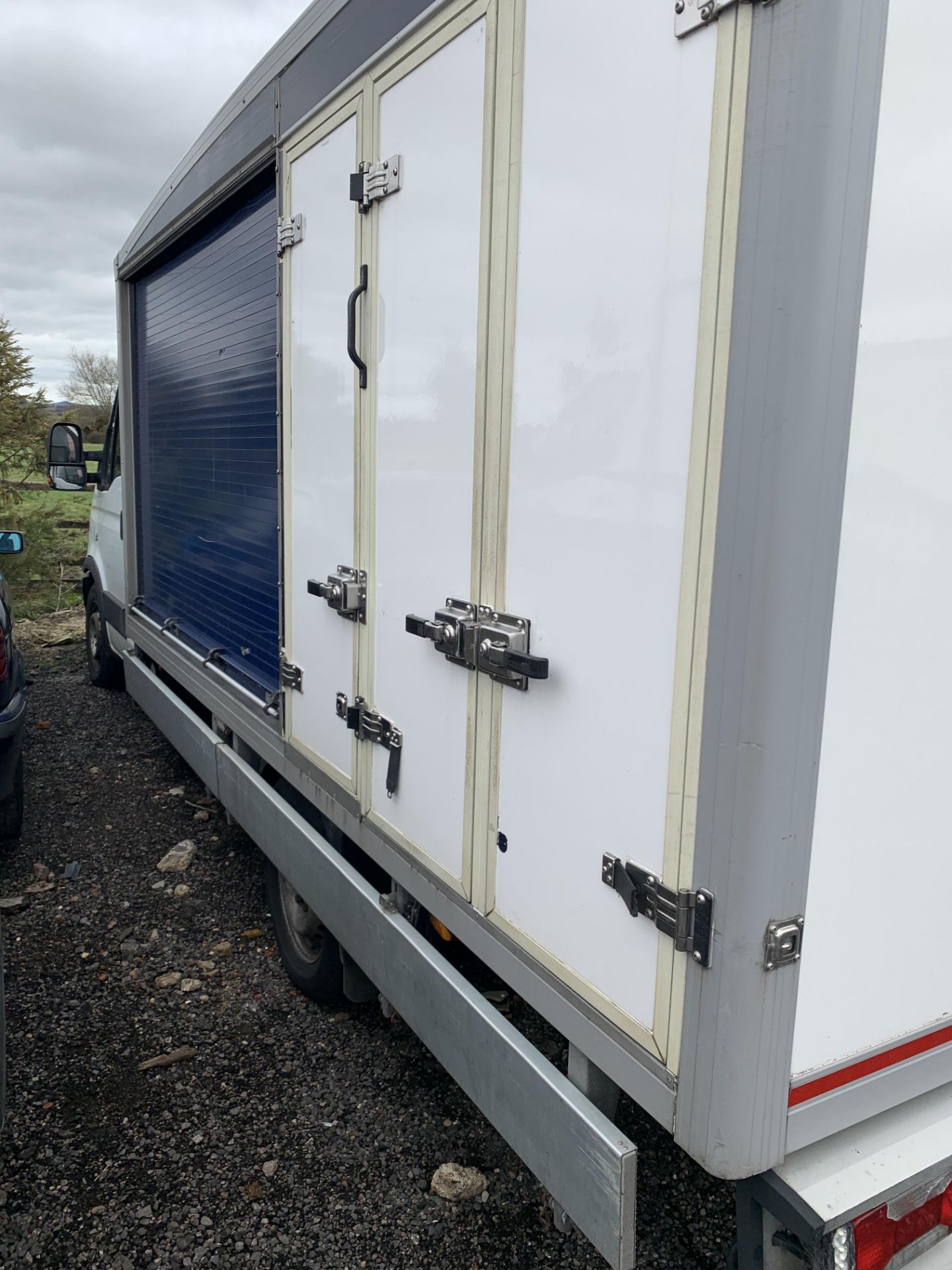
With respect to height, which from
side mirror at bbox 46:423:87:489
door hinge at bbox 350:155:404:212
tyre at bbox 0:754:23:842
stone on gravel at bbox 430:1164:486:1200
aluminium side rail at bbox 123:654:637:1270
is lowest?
stone on gravel at bbox 430:1164:486:1200

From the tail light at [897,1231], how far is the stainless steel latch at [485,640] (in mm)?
966

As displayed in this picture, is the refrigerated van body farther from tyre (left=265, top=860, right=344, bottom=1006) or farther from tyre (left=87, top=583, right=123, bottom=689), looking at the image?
tyre (left=87, top=583, right=123, bottom=689)

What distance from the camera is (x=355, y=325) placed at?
2285mm

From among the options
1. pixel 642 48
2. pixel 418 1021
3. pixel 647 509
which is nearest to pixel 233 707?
pixel 418 1021

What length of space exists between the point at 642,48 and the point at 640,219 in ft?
0.82

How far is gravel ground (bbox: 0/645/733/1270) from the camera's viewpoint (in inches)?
87.7

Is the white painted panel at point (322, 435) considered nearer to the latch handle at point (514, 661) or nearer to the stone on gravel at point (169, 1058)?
the latch handle at point (514, 661)

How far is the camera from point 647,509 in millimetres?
1407

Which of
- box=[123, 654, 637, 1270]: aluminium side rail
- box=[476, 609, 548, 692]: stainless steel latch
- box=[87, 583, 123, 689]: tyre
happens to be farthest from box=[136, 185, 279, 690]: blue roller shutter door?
box=[87, 583, 123, 689]: tyre

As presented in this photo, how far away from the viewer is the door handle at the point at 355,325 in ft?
7.39

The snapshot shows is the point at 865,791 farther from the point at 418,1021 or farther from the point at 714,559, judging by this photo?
the point at 418,1021

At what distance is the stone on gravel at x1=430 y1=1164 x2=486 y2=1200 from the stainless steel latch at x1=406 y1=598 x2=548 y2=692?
1432 millimetres

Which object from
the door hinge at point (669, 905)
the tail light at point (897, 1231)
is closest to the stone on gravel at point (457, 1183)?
the tail light at point (897, 1231)

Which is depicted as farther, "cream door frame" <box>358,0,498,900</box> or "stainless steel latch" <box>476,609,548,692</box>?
"cream door frame" <box>358,0,498,900</box>
